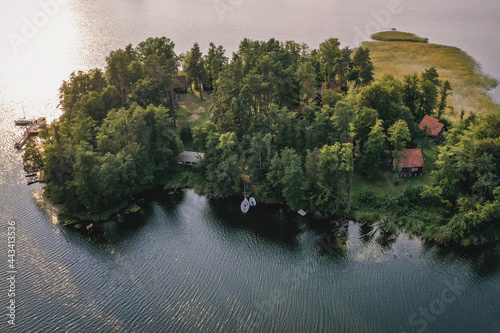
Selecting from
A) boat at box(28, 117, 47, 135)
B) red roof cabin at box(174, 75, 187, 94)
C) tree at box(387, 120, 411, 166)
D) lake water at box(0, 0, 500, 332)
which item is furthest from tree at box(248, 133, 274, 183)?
boat at box(28, 117, 47, 135)

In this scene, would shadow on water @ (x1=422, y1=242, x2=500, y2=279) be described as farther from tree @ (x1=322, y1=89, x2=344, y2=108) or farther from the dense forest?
tree @ (x1=322, y1=89, x2=344, y2=108)

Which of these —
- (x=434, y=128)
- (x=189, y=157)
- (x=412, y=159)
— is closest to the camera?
(x=412, y=159)

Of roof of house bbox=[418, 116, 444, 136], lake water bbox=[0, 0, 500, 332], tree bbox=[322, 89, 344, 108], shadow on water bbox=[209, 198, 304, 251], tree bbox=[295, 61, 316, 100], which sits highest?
tree bbox=[295, 61, 316, 100]

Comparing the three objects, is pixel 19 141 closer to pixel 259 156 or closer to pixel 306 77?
pixel 259 156

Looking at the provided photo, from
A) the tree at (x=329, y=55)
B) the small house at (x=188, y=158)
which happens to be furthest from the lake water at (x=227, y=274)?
the tree at (x=329, y=55)

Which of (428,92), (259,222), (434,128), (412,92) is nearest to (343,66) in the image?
(412,92)

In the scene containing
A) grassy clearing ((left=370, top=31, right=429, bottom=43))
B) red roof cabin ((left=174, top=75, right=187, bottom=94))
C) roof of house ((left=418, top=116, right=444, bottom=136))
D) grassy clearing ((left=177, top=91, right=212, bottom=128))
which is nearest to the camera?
roof of house ((left=418, top=116, right=444, bottom=136))
